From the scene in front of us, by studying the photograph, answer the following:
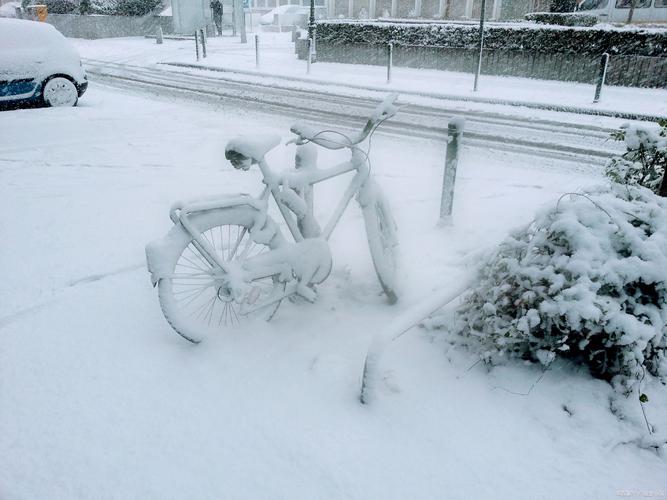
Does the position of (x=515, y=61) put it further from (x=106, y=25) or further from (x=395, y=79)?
(x=106, y=25)

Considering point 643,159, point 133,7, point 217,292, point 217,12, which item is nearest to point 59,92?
point 217,292

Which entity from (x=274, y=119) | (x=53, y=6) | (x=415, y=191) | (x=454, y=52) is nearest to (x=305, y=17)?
(x=53, y=6)

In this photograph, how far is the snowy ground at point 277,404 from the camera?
2.28 m

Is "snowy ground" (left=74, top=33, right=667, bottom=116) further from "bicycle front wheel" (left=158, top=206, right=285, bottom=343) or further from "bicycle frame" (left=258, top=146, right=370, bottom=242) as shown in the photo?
"bicycle front wheel" (left=158, top=206, right=285, bottom=343)

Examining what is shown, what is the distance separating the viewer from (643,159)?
3922 millimetres

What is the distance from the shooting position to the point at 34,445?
7.98ft

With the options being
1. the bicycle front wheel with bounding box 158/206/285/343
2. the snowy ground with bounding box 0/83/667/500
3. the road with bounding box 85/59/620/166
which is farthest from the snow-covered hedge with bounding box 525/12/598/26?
the bicycle front wheel with bounding box 158/206/285/343

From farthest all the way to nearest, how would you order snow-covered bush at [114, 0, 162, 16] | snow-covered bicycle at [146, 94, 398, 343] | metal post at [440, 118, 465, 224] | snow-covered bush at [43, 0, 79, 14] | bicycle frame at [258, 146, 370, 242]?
1. snow-covered bush at [43, 0, 79, 14]
2. snow-covered bush at [114, 0, 162, 16]
3. metal post at [440, 118, 465, 224]
4. bicycle frame at [258, 146, 370, 242]
5. snow-covered bicycle at [146, 94, 398, 343]

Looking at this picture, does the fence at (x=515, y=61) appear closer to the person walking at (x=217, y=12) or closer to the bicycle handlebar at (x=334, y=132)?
the bicycle handlebar at (x=334, y=132)

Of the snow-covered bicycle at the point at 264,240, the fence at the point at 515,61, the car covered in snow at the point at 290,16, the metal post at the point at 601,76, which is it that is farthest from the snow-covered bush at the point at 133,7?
the snow-covered bicycle at the point at 264,240

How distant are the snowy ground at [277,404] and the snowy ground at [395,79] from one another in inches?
363

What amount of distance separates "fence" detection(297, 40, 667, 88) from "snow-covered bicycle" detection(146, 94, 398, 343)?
42.4ft

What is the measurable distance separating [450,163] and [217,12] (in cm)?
3052

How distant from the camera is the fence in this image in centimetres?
1336
